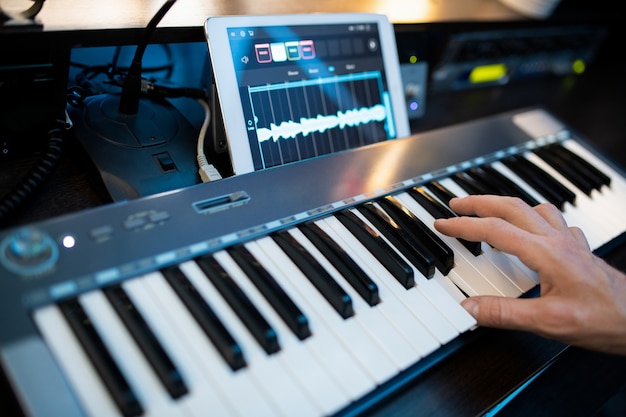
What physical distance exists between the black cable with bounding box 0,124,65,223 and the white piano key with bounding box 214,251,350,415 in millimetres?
335

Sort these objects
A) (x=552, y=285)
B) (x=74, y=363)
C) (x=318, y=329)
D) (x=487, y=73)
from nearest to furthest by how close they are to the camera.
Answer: (x=74, y=363) < (x=318, y=329) < (x=552, y=285) < (x=487, y=73)

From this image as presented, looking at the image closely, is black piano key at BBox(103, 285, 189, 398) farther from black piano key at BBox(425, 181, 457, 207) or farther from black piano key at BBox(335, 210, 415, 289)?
black piano key at BBox(425, 181, 457, 207)

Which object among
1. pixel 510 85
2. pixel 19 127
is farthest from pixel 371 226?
pixel 510 85

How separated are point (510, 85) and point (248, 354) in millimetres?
1269

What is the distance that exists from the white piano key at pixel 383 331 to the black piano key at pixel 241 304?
121 mm

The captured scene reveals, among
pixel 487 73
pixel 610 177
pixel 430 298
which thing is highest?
pixel 487 73

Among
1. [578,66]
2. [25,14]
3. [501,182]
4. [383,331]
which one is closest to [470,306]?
[383,331]

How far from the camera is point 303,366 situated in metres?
0.55

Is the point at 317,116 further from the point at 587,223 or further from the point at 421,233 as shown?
the point at 587,223

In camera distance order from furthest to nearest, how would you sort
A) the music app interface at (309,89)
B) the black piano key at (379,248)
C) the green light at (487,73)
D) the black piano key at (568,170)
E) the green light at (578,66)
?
the green light at (578,66) → the green light at (487,73) → the black piano key at (568,170) → the music app interface at (309,89) → the black piano key at (379,248)

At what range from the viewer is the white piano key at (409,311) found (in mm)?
624

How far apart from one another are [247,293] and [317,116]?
378 millimetres

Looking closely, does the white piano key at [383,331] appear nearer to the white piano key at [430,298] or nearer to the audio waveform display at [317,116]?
the white piano key at [430,298]

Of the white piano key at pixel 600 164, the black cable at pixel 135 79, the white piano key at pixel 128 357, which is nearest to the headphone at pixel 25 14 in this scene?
the black cable at pixel 135 79
